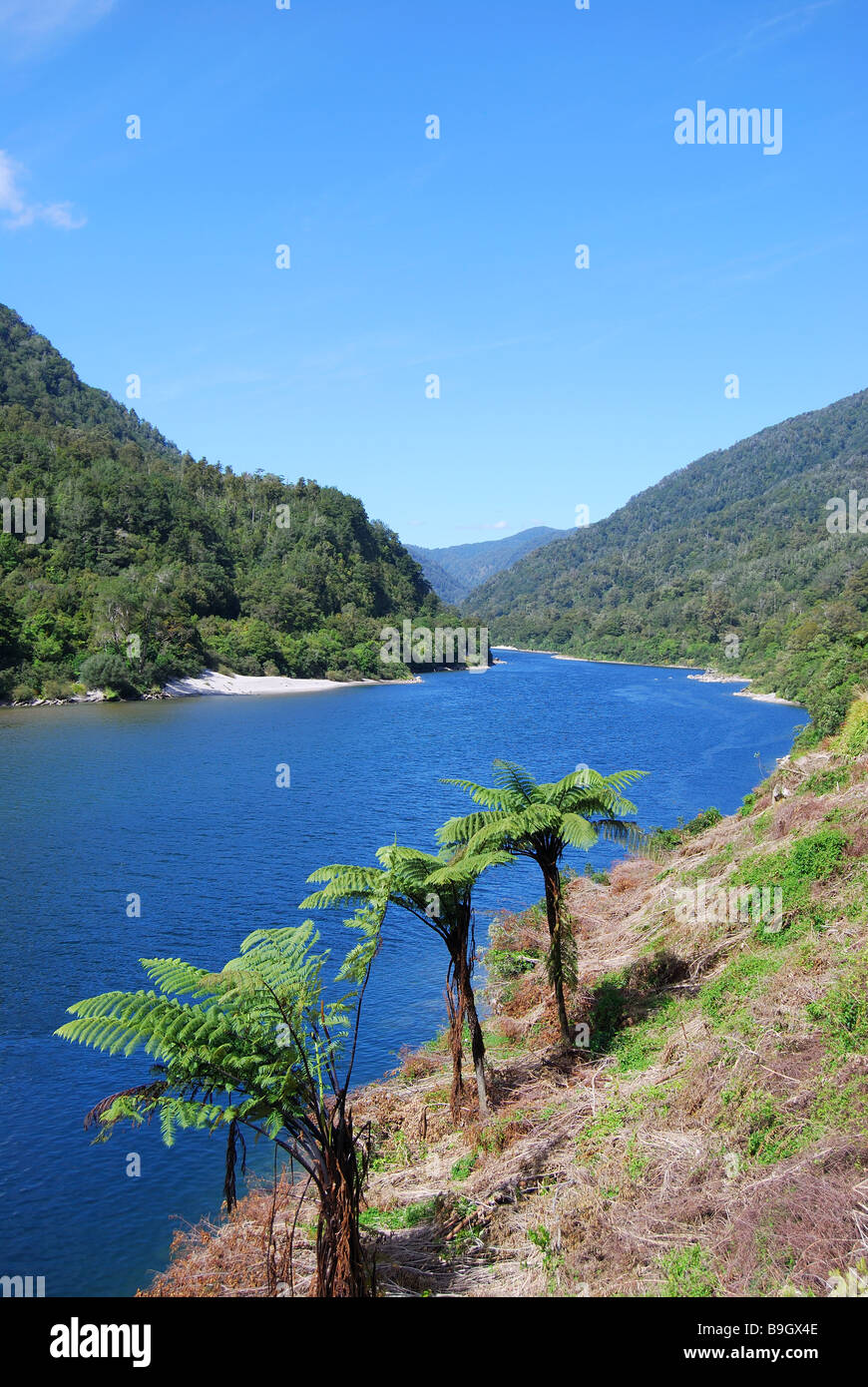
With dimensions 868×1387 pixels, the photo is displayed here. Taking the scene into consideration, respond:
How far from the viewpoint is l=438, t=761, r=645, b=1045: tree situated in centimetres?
991

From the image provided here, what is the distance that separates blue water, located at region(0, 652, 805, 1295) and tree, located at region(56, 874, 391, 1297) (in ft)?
14.9

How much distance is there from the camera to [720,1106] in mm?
7945

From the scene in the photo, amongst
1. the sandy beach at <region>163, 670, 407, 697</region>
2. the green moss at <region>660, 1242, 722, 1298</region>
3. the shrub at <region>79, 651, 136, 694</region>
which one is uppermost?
the shrub at <region>79, 651, 136, 694</region>

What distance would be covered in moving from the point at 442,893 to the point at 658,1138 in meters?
3.04

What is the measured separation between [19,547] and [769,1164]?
260 feet

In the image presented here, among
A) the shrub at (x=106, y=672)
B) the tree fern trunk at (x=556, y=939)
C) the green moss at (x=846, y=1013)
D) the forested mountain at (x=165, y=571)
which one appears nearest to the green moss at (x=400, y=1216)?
the tree fern trunk at (x=556, y=939)

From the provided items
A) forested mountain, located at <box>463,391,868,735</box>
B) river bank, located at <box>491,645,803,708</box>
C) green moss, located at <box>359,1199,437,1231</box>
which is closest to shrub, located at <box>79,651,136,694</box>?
forested mountain, located at <box>463,391,868,735</box>

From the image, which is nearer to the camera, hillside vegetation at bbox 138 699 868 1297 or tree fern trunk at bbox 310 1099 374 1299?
tree fern trunk at bbox 310 1099 374 1299

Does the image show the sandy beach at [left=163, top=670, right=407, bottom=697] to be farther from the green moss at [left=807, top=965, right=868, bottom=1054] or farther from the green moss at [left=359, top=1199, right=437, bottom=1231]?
the green moss at [left=807, top=965, right=868, bottom=1054]

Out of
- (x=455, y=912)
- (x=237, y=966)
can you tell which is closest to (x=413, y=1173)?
(x=455, y=912)

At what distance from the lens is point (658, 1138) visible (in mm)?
8039

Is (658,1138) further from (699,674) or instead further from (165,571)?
(699,674)

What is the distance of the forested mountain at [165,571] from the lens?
6856 centimetres

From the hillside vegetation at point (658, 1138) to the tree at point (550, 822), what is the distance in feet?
4.39
